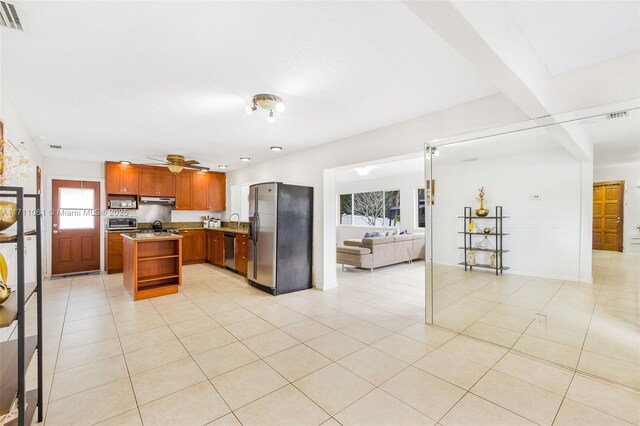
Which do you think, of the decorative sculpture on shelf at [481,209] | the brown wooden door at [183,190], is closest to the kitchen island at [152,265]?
the brown wooden door at [183,190]

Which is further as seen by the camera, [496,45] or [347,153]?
[347,153]

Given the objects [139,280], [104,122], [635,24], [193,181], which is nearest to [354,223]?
[193,181]

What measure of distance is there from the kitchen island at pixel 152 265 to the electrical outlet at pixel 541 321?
4.93 m

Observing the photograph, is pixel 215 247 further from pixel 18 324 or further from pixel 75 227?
pixel 18 324

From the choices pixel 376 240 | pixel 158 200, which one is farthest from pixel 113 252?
pixel 376 240

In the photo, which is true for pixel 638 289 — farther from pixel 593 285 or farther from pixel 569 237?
pixel 569 237

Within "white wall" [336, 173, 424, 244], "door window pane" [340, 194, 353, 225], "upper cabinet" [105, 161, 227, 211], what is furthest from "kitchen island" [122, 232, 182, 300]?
"door window pane" [340, 194, 353, 225]

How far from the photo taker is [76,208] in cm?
588

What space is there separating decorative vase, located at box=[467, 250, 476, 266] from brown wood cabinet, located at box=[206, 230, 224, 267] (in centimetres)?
506

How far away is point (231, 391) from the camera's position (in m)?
2.04

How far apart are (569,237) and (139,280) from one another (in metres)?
5.77

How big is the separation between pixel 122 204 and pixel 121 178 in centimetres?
58

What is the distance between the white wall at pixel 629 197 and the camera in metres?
2.64

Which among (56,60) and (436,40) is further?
(56,60)
